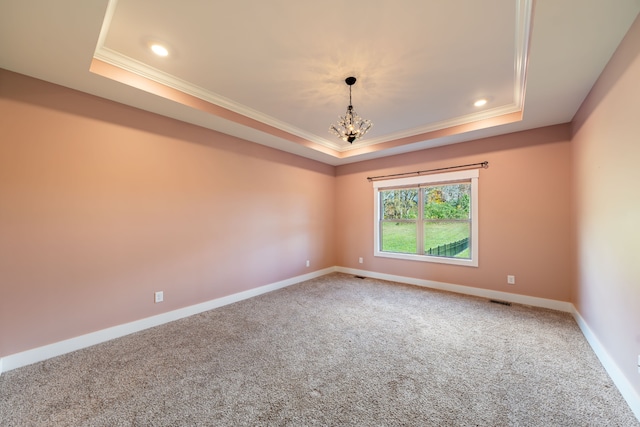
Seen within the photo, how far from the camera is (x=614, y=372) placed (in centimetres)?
185

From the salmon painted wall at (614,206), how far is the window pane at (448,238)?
1.46m

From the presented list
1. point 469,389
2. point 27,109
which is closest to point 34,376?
point 27,109

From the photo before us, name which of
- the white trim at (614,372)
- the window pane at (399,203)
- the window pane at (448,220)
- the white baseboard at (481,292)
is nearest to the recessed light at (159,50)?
the window pane at (399,203)

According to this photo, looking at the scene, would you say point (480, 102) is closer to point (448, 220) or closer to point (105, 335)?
point (448, 220)

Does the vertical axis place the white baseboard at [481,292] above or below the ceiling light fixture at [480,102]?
below

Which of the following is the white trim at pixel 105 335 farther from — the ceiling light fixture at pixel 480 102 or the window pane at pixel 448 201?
the ceiling light fixture at pixel 480 102

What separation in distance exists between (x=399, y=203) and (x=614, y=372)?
11.0ft

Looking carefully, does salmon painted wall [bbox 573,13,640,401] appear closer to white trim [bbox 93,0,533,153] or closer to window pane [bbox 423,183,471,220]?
white trim [bbox 93,0,533,153]

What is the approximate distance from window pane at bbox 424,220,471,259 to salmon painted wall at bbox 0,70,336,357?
118 inches

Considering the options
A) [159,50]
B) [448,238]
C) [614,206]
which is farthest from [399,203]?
[159,50]

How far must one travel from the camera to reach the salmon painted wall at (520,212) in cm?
323

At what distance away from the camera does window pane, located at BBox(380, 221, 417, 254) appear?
462 centimetres

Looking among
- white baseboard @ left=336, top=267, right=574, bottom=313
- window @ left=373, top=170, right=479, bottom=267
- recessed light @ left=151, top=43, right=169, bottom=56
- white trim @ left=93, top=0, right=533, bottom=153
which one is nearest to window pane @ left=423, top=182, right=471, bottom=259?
window @ left=373, top=170, right=479, bottom=267

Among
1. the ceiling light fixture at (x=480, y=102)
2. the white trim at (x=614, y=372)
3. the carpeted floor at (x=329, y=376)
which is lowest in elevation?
the carpeted floor at (x=329, y=376)
